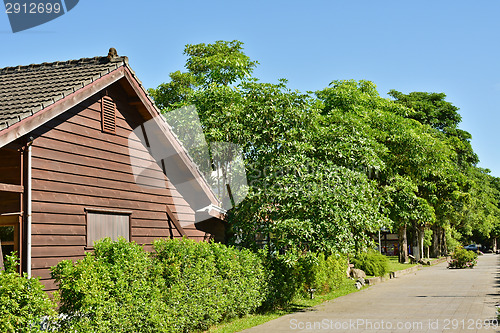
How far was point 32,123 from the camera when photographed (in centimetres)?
1106

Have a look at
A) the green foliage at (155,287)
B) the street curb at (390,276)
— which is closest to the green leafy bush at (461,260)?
the street curb at (390,276)

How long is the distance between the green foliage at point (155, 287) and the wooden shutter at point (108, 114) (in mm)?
3213

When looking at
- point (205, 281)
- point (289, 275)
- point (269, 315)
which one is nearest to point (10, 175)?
point (205, 281)

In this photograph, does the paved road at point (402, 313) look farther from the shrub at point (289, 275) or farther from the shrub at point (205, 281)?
the shrub at point (205, 281)

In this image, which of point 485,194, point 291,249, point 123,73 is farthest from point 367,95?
point 485,194

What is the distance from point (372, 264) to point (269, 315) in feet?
53.6

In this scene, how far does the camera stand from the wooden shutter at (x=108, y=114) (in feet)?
45.3

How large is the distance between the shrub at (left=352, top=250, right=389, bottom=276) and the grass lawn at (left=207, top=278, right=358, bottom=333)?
7212 mm

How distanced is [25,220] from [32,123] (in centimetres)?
189

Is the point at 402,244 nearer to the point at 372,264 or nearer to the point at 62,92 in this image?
the point at 372,264

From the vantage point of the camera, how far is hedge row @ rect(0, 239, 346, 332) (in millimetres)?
9367

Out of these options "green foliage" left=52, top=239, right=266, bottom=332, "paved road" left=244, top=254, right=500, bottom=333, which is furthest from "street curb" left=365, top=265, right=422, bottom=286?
"green foliage" left=52, top=239, right=266, bottom=332

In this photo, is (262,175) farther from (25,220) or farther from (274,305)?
(25,220)

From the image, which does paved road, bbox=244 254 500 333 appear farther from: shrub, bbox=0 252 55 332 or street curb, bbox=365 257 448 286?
shrub, bbox=0 252 55 332
